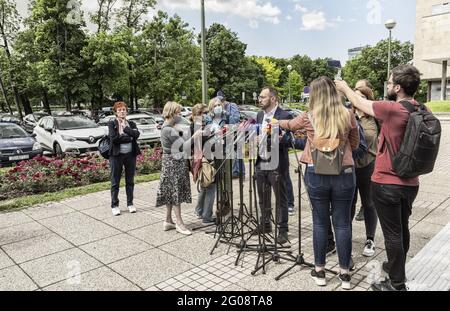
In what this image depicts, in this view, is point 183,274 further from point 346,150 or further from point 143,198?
point 143,198

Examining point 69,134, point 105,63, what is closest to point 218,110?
point 69,134

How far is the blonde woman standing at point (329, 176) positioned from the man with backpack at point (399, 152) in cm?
19

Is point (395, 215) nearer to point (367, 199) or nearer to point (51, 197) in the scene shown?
point (367, 199)

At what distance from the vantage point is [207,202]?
535cm

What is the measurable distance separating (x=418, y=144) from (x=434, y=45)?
45471mm

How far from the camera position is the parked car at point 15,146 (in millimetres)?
10516

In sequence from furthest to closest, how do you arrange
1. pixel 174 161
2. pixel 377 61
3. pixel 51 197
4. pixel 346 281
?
pixel 377 61, pixel 51 197, pixel 174 161, pixel 346 281

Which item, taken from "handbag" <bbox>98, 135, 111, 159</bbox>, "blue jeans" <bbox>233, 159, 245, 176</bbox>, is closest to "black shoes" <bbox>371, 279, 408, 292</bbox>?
"blue jeans" <bbox>233, 159, 245, 176</bbox>

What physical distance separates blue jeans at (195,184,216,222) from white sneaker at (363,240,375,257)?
7.06 ft

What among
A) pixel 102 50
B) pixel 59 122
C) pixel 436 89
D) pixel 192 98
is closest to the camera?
pixel 59 122

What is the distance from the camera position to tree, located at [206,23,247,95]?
161 feet
